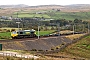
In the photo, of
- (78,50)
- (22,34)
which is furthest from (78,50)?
(22,34)

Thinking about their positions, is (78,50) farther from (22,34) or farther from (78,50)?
(22,34)

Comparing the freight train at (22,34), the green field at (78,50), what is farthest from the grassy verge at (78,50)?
the freight train at (22,34)

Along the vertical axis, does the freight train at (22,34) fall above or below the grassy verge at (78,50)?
above

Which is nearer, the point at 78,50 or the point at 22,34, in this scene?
the point at 78,50

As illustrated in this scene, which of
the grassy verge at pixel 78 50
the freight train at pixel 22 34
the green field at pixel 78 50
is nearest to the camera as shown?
the green field at pixel 78 50

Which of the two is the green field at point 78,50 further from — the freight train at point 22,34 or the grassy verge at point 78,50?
the freight train at point 22,34

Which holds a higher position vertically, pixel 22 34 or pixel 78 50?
pixel 22 34

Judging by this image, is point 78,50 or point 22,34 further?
point 22,34

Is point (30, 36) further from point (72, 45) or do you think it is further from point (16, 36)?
point (72, 45)

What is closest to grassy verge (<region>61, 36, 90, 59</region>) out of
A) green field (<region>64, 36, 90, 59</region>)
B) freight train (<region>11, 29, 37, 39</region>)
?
green field (<region>64, 36, 90, 59</region>)

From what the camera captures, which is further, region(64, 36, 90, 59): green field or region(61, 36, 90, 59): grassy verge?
region(61, 36, 90, 59): grassy verge

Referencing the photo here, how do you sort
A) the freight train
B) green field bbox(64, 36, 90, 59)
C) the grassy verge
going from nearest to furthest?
green field bbox(64, 36, 90, 59), the grassy verge, the freight train

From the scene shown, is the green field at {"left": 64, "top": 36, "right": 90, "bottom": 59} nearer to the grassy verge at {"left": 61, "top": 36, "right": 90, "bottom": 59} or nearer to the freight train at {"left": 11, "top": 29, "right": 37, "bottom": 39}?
the grassy verge at {"left": 61, "top": 36, "right": 90, "bottom": 59}

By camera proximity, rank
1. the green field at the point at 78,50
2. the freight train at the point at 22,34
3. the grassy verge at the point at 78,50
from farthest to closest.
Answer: the freight train at the point at 22,34, the grassy verge at the point at 78,50, the green field at the point at 78,50
